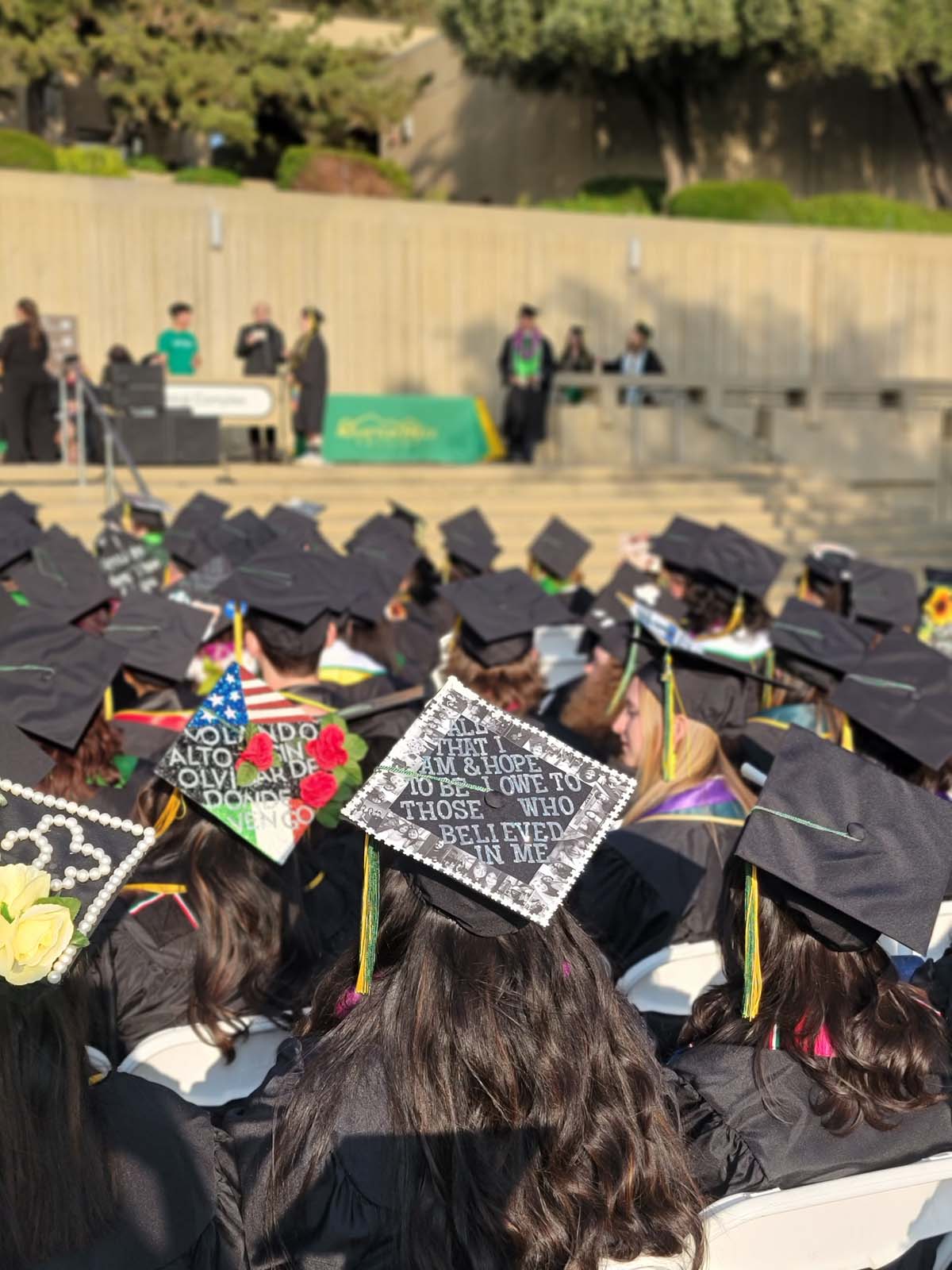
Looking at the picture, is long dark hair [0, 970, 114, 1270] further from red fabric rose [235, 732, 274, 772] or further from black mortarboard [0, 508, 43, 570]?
black mortarboard [0, 508, 43, 570]

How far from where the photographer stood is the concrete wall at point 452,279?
17844mm

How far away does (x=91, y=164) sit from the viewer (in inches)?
734

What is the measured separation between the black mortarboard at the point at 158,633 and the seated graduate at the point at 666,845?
160 cm

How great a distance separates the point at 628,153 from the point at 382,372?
836 centimetres

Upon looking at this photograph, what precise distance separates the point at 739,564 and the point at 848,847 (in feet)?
14.0

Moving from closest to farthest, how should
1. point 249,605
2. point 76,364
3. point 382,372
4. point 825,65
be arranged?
point 249,605 → point 76,364 → point 382,372 → point 825,65

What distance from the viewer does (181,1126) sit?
5.73ft

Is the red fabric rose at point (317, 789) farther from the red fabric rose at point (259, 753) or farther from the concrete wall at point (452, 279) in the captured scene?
the concrete wall at point (452, 279)

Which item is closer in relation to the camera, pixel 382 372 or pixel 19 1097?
pixel 19 1097

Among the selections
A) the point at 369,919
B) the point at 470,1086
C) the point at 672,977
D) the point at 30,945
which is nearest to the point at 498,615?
the point at 672,977

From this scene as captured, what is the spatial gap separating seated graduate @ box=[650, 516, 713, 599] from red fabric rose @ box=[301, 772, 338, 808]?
13.1 feet

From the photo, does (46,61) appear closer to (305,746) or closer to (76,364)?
(76,364)

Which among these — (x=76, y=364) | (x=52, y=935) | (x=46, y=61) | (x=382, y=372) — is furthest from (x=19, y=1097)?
(x=46, y=61)

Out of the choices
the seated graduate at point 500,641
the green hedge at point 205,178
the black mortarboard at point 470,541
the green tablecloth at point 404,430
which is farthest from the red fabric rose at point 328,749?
the green hedge at point 205,178
